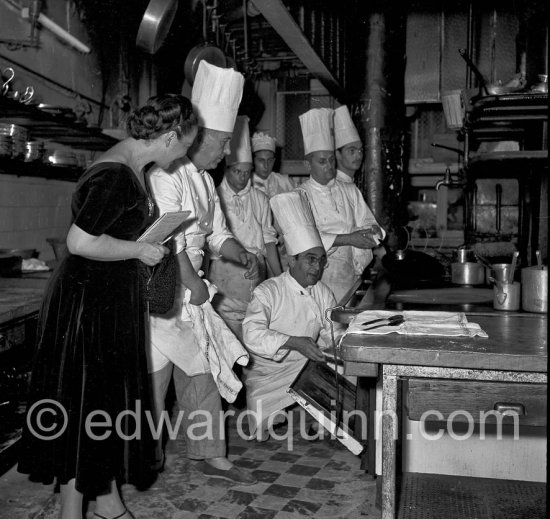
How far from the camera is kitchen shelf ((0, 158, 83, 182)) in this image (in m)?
3.66

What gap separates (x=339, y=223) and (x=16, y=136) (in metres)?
2.10

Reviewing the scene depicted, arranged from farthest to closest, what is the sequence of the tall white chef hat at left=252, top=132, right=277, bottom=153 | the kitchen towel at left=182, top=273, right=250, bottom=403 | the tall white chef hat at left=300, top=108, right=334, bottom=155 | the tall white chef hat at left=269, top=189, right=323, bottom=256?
the tall white chef hat at left=252, top=132, right=277, bottom=153 < the tall white chef hat at left=300, top=108, right=334, bottom=155 < the tall white chef hat at left=269, top=189, right=323, bottom=256 < the kitchen towel at left=182, top=273, right=250, bottom=403

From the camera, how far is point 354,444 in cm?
278

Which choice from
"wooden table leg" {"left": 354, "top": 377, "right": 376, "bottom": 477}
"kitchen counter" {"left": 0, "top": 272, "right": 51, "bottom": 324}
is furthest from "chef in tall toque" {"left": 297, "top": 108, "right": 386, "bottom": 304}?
"kitchen counter" {"left": 0, "top": 272, "right": 51, "bottom": 324}

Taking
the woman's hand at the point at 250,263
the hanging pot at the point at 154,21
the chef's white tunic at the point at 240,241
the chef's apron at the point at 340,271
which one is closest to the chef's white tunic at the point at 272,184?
the chef's white tunic at the point at 240,241

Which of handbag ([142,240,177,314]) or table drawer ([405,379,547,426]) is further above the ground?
handbag ([142,240,177,314])

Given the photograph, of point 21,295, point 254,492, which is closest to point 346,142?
point 21,295

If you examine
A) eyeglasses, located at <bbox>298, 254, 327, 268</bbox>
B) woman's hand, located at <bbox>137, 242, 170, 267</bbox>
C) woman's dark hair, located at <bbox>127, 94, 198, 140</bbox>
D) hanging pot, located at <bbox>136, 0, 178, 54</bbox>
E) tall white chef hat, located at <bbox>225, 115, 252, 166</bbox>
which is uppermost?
hanging pot, located at <bbox>136, 0, 178, 54</bbox>

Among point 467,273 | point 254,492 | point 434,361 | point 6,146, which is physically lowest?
point 254,492

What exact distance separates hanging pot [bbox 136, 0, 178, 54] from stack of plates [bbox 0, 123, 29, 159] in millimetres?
1212

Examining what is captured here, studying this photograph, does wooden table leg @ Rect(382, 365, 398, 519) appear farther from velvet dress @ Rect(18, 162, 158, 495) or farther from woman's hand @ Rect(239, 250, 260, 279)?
woman's hand @ Rect(239, 250, 260, 279)

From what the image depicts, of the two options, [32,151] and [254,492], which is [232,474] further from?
[32,151]

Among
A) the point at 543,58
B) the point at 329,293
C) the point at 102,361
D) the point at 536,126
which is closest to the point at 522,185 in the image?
the point at 536,126

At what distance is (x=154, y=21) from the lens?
4.30 meters
